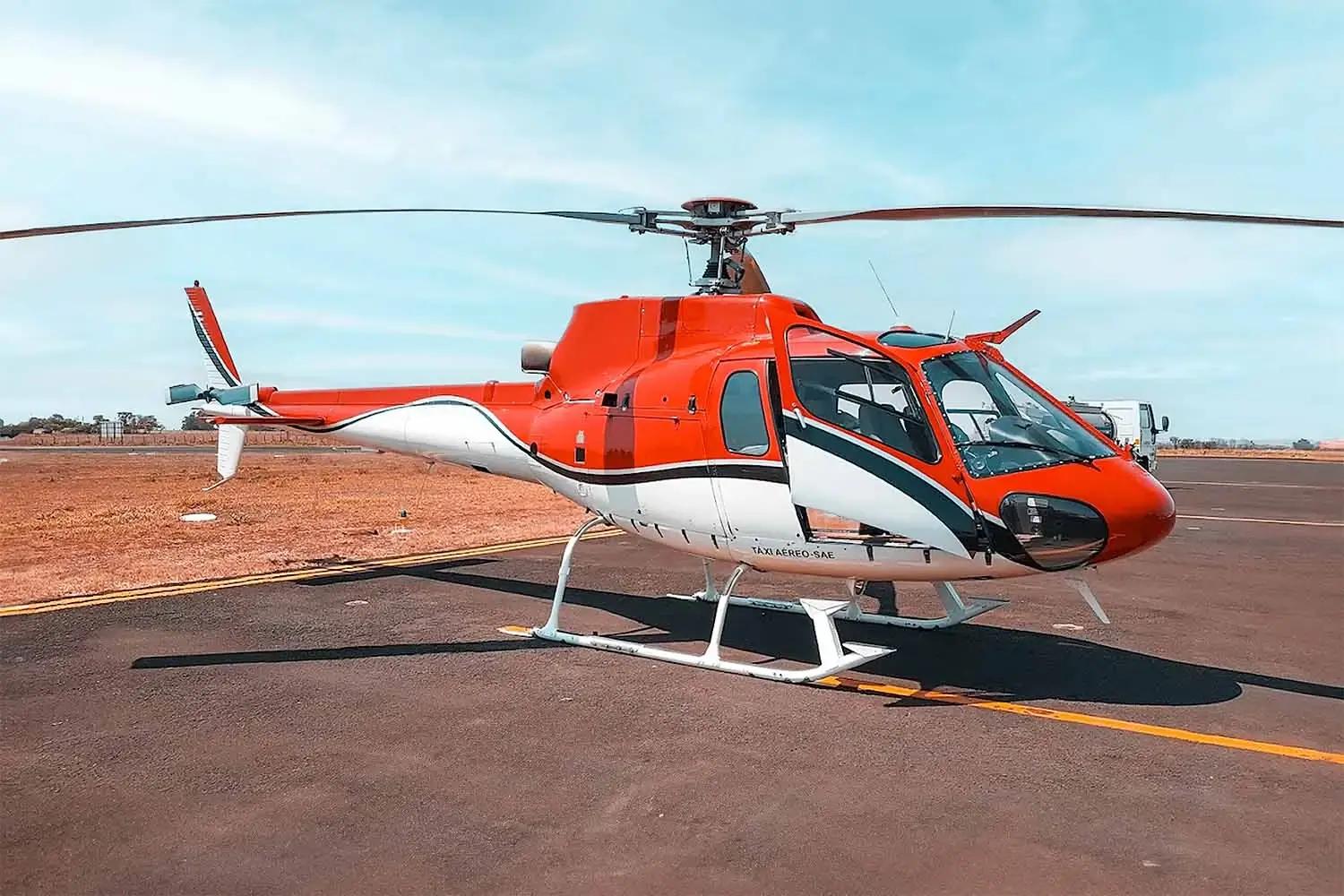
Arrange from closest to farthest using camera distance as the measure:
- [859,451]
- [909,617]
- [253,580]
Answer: [859,451] → [909,617] → [253,580]

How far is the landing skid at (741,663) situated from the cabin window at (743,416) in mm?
1169

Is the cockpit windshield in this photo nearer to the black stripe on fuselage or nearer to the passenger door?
the black stripe on fuselage

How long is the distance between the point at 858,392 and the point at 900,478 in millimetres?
838

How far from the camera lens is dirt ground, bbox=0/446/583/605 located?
547 inches

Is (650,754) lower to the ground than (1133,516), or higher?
lower

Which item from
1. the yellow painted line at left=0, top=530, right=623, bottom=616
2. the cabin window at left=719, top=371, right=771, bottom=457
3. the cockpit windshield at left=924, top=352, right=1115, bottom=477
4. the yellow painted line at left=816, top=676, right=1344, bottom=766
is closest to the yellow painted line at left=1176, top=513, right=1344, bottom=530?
the yellow painted line at left=0, top=530, right=623, bottom=616

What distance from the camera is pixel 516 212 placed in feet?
28.9

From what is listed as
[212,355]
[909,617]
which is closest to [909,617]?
[909,617]

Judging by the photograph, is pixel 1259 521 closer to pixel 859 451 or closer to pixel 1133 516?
pixel 1133 516

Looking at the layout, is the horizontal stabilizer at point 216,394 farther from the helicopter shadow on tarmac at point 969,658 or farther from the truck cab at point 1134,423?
the truck cab at point 1134,423

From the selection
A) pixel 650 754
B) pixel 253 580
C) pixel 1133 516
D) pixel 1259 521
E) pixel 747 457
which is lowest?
pixel 650 754

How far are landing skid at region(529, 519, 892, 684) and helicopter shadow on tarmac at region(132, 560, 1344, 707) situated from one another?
30 cm

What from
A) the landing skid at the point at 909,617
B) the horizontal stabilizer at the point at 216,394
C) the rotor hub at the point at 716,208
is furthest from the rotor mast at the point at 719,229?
the horizontal stabilizer at the point at 216,394

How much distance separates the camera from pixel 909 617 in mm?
10836
